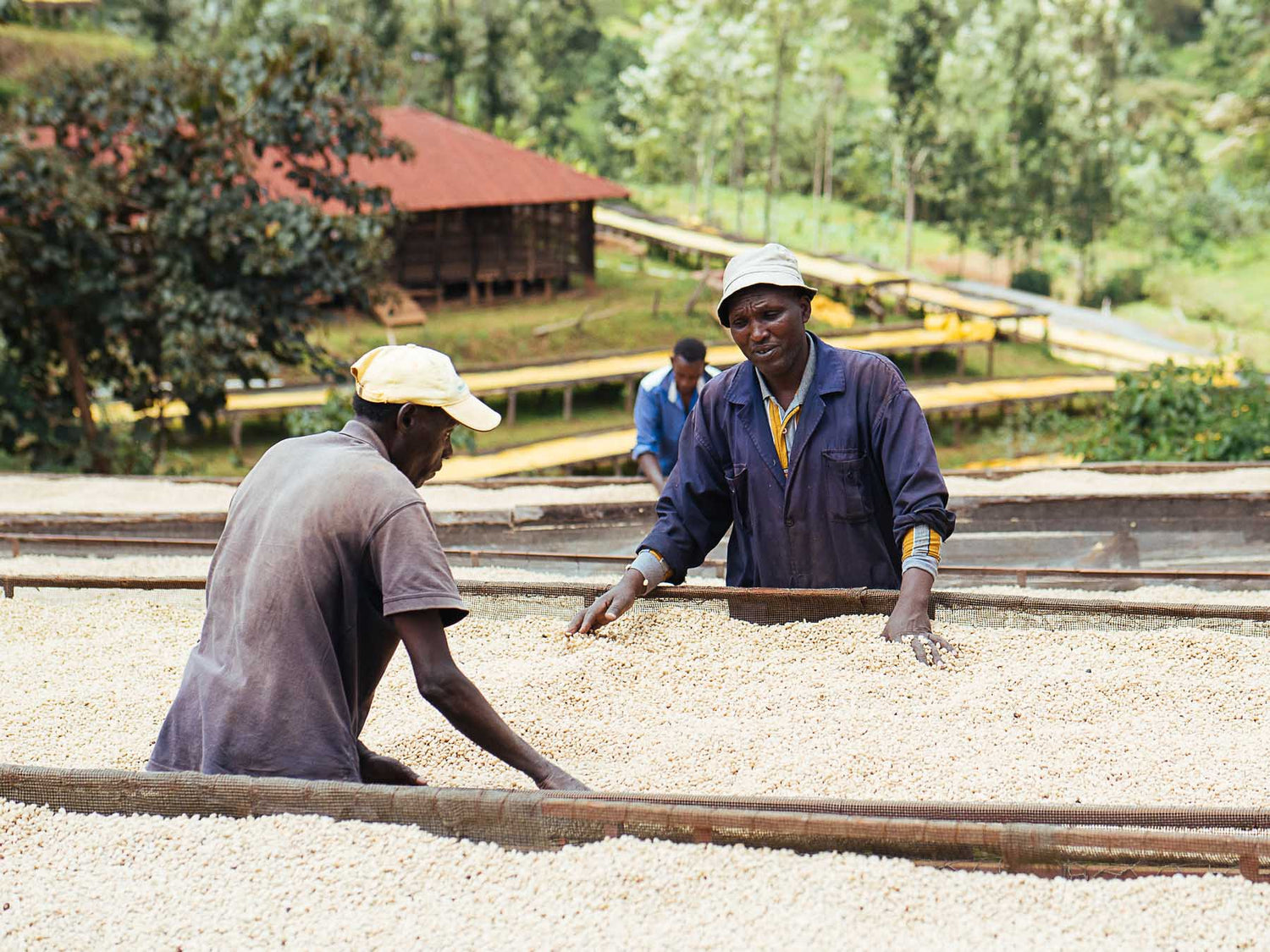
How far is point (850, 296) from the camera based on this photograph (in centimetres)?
2509

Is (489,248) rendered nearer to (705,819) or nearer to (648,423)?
(648,423)

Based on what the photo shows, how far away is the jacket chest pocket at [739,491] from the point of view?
137 inches

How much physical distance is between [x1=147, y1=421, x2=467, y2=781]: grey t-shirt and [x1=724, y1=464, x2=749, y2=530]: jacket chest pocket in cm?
123

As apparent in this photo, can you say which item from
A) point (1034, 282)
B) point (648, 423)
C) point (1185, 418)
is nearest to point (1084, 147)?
point (1034, 282)

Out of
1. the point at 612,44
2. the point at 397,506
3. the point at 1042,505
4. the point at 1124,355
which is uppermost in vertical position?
the point at 612,44

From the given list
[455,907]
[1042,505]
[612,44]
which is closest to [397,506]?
[455,907]

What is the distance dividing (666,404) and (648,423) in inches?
5.1

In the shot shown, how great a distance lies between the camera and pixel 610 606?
3.50m

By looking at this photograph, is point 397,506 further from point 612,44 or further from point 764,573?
point 612,44

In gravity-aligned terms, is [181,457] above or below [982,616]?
below

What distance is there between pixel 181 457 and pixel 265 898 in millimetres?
11409

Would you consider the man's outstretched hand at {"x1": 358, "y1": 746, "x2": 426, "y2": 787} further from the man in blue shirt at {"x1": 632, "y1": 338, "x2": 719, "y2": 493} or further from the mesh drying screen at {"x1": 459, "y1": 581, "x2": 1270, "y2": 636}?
the man in blue shirt at {"x1": 632, "y1": 338, "x2": 719, "y2": 493}

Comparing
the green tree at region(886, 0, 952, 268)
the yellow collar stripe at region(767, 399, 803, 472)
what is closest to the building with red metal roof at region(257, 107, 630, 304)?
the green tree at region(886, 0, 952, 268)

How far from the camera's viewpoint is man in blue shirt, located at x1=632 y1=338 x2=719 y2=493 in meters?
5.51
